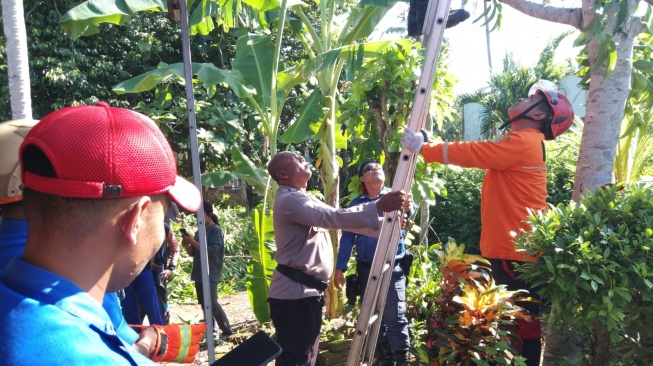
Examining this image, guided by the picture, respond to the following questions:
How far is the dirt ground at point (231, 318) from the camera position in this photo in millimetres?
6516

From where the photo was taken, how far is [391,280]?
15.6 ft

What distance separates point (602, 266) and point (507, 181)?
43.1 inches

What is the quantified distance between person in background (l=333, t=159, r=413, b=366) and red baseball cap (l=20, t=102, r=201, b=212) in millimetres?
3575

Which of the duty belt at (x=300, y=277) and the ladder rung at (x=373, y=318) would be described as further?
the duty belt at (x=300, y=277)

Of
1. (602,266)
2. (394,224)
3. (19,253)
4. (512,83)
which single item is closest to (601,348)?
(602,266)

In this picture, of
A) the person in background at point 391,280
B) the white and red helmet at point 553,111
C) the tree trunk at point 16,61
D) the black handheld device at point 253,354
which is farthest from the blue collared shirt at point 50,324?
the person in background at point 391,280

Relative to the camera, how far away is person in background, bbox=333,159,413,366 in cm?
476

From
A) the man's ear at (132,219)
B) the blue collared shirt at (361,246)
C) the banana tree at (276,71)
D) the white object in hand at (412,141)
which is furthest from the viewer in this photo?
the banana tree at (276,71)

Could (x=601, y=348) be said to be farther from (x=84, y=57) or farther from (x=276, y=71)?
(x=84, y=57)

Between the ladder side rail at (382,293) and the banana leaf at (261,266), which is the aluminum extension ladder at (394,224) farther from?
the banana leaf at (261,266)

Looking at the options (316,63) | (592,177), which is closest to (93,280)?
(592,177)

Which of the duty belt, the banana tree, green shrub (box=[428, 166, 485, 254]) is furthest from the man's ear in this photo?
green shrub (box=[428, 166, 485, 254])

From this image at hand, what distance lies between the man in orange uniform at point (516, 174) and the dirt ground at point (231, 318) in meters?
2.79

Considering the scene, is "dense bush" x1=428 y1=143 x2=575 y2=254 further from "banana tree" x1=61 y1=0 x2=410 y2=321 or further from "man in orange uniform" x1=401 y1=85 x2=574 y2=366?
"man in orange uniform" x1=401 y1=85 x2=574 y2=366
